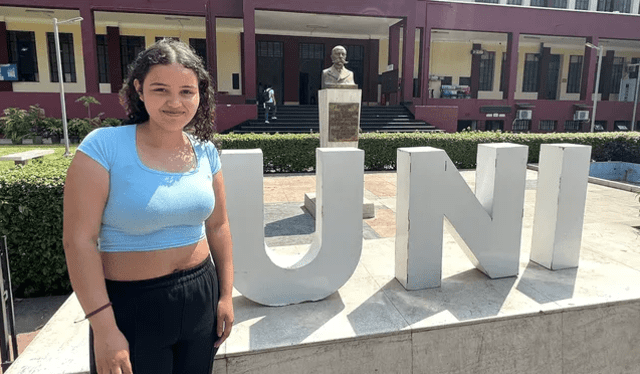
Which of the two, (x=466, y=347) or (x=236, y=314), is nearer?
(x=466, y=347)

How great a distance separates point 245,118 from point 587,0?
22845mm

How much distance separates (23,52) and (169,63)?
23369 millimetres

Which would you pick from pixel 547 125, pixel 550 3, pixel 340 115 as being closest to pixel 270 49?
pixel 547 125

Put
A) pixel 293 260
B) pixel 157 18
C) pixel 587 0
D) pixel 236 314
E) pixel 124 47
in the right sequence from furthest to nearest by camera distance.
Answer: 1. pixel 587 0
2. pixel 124 47
3. pixel 157 18
4. pixel 293 260
5. pixel 236 314

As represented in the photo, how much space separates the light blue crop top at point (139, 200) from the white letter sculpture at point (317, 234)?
1297 millimetres

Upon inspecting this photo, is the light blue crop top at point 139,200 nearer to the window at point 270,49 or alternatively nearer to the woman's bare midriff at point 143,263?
the woman's bare midriff at point 143,263

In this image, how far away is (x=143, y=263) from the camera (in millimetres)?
1554

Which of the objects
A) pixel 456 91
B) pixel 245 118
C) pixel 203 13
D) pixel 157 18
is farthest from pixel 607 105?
pixel 157 18

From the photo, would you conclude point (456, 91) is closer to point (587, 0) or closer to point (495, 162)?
point (587, 0)

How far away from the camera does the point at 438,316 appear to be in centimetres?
301

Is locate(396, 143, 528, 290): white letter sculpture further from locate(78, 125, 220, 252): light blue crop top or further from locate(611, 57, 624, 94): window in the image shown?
locate(611, 57, 624, 94): window

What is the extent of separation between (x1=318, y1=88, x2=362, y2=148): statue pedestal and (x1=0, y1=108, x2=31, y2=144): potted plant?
1404cm

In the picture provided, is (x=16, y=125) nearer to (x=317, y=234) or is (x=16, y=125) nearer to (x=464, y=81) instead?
(x=317, y=234)

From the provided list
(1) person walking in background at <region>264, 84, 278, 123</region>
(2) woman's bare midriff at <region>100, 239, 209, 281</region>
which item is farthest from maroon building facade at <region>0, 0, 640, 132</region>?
(2) woman's bare midriff at <region>100, 239, 209, 281</region>
